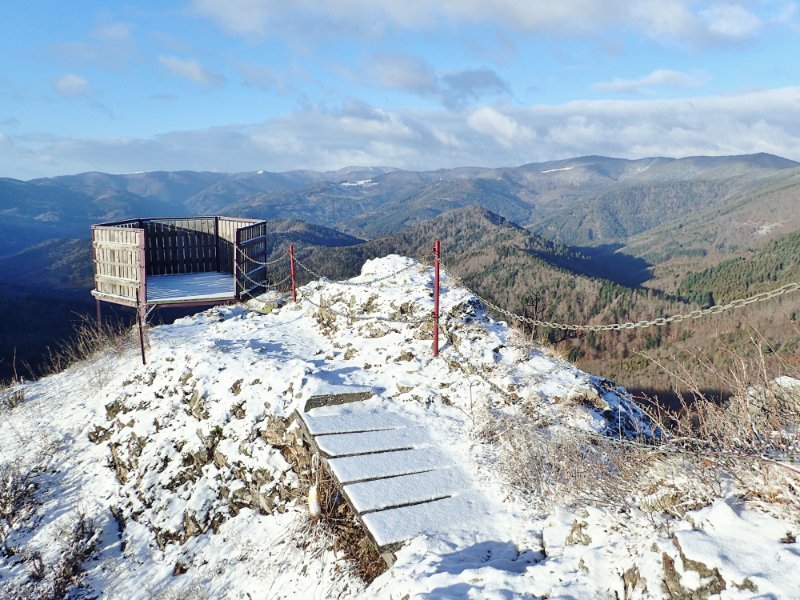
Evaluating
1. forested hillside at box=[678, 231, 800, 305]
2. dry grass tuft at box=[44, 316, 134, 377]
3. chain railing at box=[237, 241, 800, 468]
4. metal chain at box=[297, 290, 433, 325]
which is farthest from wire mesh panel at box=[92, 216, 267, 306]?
forested hillside at box=[678, 231, 800, 305]

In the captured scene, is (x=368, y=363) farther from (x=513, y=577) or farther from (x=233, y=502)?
(x=513, y=577)

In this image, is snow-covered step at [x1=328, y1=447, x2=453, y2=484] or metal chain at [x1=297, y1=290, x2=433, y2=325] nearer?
snow-covered step at [x1=328, y1=447, x2=453, y2=484]

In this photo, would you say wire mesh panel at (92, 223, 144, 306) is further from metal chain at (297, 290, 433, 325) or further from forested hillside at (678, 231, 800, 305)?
forested hillside at (678, 231, 800, 305)

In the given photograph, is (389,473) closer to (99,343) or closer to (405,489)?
(405,489)

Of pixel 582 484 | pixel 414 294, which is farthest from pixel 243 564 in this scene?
pixel 414 294

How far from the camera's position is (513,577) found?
14.1ft

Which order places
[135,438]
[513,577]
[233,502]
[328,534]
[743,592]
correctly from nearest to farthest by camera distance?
[743,592], [513,577], [328,534], [233,502], [135,438]

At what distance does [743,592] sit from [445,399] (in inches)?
223

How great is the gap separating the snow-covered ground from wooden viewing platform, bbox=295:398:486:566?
0.19 m

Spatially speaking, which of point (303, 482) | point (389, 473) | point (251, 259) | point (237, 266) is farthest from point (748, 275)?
point (303, 482)

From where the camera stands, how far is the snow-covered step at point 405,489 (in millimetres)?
5938

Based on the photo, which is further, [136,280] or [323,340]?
[136,280]

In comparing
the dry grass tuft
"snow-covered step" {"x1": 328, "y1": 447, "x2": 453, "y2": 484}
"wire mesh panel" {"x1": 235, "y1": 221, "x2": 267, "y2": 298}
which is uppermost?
"wire mesh panel" {"x1": 235, "y1": 221, "x2": 267, "y2": 298}

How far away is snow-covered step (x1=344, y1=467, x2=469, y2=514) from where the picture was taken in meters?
5.94
